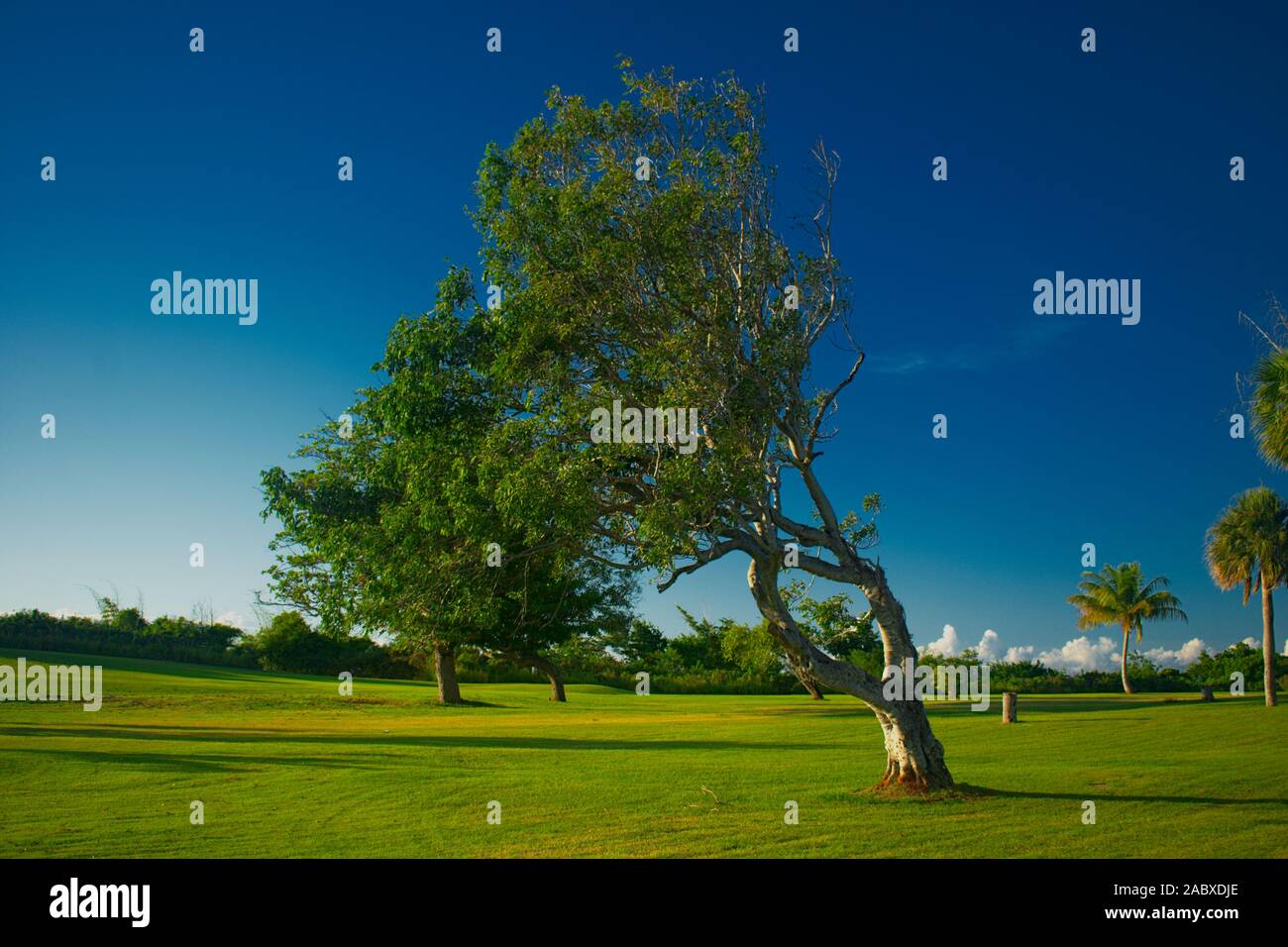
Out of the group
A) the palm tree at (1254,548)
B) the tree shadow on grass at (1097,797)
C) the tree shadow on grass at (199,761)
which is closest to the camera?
the tree shadow on grass at (1097,797)

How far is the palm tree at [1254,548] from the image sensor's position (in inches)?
1887

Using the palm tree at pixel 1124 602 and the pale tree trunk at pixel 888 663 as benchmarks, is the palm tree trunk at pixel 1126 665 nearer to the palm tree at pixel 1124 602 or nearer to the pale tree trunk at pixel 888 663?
the palm tree at pixel 1124 602

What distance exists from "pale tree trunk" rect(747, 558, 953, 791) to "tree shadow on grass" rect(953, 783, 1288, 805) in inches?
25.4

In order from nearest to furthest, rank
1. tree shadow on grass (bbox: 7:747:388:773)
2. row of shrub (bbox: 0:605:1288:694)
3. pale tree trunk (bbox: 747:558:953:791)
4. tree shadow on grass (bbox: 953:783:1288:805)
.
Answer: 1. pale tree trunk (bbox: 747:558:953:791)
2. tree shadow on grass (bbox: 953:783:1288:805)
3. tree shadow on grass (bbox: 7:747:388:773)
4. row of shrub (bbox: 0:605:1288:694)

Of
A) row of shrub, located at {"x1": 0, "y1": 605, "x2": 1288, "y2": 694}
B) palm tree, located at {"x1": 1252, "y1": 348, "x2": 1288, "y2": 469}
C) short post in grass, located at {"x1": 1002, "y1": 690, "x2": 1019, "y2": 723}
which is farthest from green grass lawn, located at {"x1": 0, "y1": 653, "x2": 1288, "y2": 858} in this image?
row of shrub, located at {"x1": 0, "y1": 605, "x2": 1288, "y2": 694}

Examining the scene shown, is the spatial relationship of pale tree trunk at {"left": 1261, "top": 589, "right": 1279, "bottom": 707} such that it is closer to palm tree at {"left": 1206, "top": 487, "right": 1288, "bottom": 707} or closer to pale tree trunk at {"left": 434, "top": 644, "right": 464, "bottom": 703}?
palm tree at {"left": 1206, "top": 487, "right": 1288, "bottom": 707}

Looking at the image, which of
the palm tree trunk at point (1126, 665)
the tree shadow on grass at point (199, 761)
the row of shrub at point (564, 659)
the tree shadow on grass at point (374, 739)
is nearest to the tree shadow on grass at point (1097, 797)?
the tree shadow on grass at point (374, 739)

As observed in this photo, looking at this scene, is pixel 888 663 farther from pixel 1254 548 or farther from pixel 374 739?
pixel 1254 548

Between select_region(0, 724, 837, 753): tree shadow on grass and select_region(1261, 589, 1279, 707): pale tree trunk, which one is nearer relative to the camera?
select_region(0, 724, 837, 753): tree shadow on grass

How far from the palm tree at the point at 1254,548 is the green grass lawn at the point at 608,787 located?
1005 centimetres

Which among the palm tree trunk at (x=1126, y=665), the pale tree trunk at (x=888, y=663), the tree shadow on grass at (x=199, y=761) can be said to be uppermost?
the pale tree trunk at (x=888, y=663)

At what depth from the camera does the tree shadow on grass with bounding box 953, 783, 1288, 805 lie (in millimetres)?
17641

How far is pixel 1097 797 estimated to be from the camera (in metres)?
18.5

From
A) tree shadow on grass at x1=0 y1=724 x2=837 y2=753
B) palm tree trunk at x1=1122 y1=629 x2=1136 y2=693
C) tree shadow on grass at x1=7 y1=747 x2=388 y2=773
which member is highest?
tree shadow on grass at x1=7 y1=747 x2=388 y2=773
